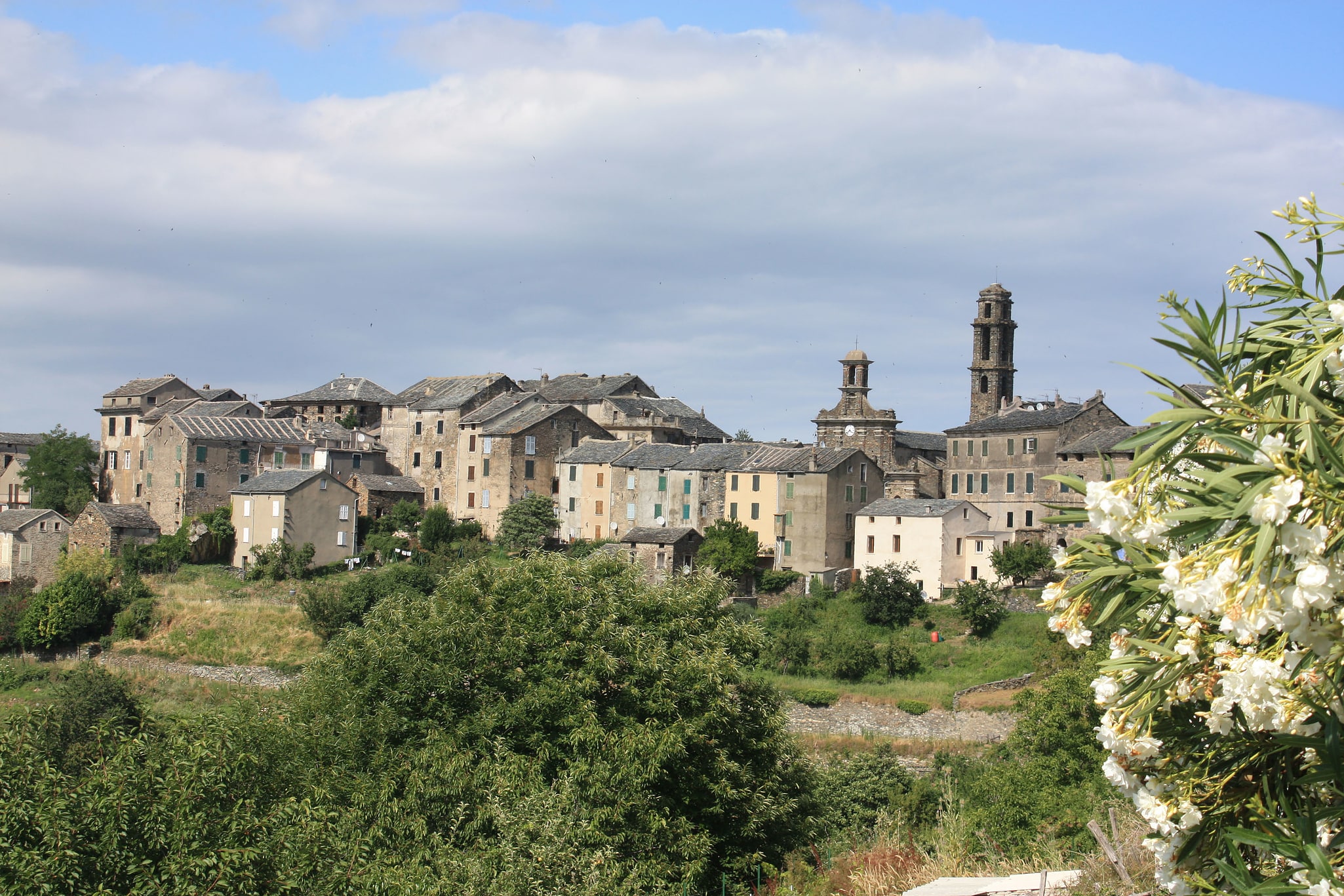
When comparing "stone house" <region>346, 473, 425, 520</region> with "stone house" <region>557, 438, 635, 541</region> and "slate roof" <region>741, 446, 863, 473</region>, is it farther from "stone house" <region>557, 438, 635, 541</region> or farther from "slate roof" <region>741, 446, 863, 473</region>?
"slate roof" <region>741, 446, 863, 473</region>

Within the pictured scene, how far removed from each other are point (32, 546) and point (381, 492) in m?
16.3

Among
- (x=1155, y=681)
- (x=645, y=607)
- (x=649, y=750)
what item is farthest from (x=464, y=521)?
(x=1155, y=681)

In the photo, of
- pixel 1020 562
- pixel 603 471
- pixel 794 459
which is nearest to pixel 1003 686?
pixel 1020 562

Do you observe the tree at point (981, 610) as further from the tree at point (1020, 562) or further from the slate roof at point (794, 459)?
the slate roof at point (794, 459)

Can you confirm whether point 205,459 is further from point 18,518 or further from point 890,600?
point 890,600

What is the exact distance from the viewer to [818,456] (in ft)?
173

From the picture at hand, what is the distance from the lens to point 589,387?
7169cm

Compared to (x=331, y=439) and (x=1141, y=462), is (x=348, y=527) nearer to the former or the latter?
(x=331, y=439)

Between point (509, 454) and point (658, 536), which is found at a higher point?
point (509, 454)

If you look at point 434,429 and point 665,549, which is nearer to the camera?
point 665,549

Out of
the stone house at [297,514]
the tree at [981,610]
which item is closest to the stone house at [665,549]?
the tree at [981,610]

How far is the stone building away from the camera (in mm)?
73188

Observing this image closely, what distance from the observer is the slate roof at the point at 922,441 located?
6538 cm

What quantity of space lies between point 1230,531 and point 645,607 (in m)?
19.5
